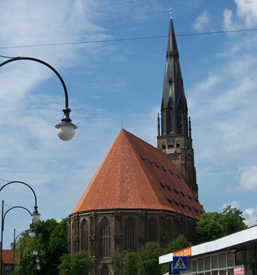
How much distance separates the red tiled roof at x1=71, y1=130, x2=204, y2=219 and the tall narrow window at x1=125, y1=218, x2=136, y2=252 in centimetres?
183

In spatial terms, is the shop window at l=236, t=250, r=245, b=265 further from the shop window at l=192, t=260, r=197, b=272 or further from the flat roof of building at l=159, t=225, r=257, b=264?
the shop window at l=192, t=260, r=197, b=272

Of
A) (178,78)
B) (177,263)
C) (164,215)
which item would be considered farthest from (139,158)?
(177,263)

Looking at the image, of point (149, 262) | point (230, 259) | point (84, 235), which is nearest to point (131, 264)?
point (149, 262)

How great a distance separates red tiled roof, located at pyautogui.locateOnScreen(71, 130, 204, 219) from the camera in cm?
5881

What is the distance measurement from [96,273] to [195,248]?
3640 cm

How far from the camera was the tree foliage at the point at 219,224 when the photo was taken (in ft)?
215

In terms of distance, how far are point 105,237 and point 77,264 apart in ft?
17.6

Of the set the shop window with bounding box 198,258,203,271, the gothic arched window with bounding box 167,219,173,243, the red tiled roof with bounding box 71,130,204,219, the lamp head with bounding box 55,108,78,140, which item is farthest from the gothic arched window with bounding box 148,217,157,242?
the lamp head with bounding box 55,108,78,140

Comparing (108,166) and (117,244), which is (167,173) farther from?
(117,244)

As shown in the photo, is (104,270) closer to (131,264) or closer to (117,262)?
(117,262)

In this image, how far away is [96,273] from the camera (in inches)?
2199

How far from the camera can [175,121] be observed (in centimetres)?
7919

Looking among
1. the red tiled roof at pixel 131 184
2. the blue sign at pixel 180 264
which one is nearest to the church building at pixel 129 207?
the red tiled roof at pixel 131 184

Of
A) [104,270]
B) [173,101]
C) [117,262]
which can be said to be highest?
[173,101]
